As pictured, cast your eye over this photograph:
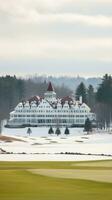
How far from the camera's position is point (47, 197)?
860 inches

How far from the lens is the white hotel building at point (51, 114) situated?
500ft

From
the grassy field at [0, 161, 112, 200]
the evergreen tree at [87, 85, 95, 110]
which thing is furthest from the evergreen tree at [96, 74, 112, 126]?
the grassy field at [0, 161, 112, 200]

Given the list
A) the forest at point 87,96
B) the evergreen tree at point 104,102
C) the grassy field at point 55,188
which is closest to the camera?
the grassy field at point 55,188

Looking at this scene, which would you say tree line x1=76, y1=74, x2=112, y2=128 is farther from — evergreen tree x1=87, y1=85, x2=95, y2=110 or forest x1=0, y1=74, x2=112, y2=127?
evergreen tree x1=87, y1=85, x2=95, y2=110

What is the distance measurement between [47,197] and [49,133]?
11173 centimetres

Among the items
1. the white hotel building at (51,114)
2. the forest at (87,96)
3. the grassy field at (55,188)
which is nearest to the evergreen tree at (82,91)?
the forest at (87,96)

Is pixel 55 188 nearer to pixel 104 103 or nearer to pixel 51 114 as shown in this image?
pixel 104 103

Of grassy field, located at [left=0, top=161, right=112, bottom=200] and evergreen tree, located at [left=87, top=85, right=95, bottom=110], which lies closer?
grassy field, located at [left=0, top=161, right=112, bottom=200]

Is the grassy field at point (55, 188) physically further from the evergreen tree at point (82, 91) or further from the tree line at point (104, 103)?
the evergreen tree at point (82, 91)

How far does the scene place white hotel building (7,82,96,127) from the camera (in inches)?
6004

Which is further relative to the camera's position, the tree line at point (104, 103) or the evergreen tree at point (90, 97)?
the evergreen tree at point (90, 97)

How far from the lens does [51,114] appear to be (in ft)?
505

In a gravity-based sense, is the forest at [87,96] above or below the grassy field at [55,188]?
above

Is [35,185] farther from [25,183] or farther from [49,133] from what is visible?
[49,133]
